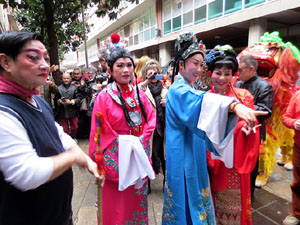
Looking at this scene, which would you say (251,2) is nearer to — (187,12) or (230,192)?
(187,12)

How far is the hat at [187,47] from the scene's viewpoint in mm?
1773

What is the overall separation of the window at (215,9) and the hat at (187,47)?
9019mm

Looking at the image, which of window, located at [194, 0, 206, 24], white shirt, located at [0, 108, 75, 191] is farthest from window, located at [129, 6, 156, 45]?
white shirt, located at [0, 108, 75, 191]

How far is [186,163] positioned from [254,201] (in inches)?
68.5

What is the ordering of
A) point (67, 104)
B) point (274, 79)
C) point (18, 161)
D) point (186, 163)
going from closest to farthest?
point (18, 161)
point (186, 163)
point (274, 79)
point (67, 104)

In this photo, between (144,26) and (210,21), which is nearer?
(210,21)

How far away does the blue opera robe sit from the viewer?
4.99ft

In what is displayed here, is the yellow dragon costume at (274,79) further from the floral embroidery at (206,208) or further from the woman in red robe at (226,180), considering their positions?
the floral embroidery at (206,208)

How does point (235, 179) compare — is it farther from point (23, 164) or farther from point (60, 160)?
point (23, 164)

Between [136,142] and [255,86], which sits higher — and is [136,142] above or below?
below

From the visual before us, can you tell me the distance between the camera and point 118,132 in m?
1.93

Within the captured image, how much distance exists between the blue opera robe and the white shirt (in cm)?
98

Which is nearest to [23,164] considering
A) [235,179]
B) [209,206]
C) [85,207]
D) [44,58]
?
[44,58]

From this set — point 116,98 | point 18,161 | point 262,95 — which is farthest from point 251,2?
point 18,161
